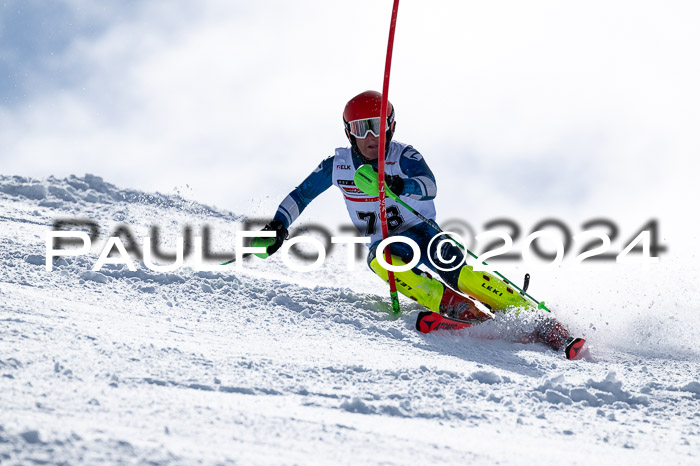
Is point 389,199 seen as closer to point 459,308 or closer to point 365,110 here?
point 365,110


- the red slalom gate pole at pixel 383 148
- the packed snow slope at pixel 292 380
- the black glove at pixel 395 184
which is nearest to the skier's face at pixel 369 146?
the red slalom gate pole at pixel 383 148

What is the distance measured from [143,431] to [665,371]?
342cm

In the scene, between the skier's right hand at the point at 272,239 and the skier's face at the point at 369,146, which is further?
the skier's right hand at the point at 272,239

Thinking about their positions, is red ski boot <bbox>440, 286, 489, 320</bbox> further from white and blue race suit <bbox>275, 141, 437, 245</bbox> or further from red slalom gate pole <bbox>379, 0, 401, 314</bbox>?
white and blue race suit <bbox>275, 141, 437, 245</bbox>

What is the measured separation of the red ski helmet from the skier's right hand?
3.18 ft

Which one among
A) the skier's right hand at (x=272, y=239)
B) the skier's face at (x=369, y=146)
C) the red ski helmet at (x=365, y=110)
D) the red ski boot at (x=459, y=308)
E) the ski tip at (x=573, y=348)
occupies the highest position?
the red ski helmet at (x=365, y=110)

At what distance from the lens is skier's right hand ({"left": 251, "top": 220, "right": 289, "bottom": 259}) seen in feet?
18.3

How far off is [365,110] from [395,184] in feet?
2.39

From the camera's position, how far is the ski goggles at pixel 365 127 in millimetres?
5191

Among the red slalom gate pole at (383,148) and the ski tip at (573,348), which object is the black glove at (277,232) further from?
the ski tip at (573,348)

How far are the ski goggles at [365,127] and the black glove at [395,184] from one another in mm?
499

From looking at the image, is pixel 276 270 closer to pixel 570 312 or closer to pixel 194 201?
pixel 570 312

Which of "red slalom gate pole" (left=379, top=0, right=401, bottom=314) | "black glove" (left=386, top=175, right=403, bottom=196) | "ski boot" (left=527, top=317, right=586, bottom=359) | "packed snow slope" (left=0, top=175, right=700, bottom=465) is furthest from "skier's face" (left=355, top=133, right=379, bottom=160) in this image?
"ski boot" (left=527, top=317, right=586, bottom=359)

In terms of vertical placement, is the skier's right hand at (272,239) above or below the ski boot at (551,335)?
above
